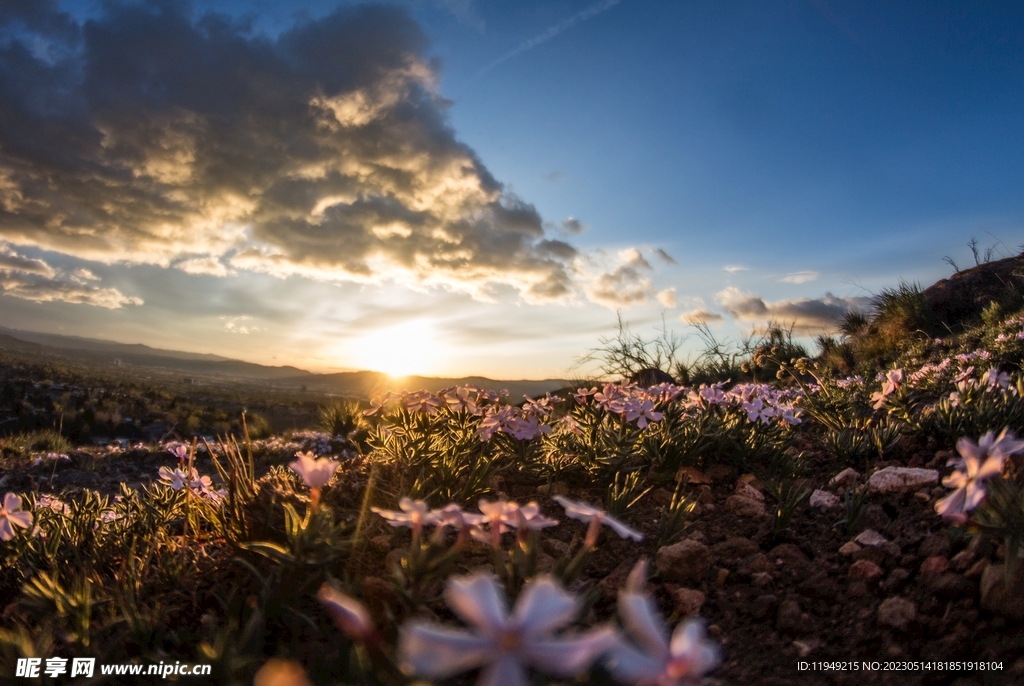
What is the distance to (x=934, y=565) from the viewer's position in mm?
2113

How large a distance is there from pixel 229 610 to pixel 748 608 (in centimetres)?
182

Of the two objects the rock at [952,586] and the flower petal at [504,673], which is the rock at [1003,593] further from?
the flower petal at [504,673]

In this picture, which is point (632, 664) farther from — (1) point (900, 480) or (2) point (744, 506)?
(1) point (900, 480)

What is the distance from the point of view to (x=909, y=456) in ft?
11.4

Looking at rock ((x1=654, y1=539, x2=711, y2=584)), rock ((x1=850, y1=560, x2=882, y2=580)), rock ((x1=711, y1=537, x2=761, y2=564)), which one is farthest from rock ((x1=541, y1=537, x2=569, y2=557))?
rock ((x1=850, y1=560, x2=882, y2=580))

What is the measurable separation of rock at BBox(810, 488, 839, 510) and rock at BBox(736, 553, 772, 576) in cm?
72

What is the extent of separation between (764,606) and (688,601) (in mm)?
280

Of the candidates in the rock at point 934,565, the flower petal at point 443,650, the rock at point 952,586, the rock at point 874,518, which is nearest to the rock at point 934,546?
the rock at point 934,565

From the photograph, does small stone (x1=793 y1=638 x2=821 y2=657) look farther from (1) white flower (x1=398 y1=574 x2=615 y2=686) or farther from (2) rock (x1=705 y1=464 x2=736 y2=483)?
(2) rock (x1=705 y1=464 x2=736 y2=483)

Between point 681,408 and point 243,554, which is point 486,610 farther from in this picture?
point 681,408

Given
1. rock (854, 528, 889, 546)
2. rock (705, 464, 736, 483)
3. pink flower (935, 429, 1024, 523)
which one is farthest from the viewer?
rock (705, 464, 736, 483)

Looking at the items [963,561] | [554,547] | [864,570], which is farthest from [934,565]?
[554,547]

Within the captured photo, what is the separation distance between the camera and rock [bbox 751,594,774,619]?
2096 millimetres

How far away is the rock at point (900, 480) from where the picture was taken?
9.45 ft
